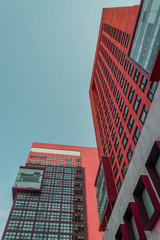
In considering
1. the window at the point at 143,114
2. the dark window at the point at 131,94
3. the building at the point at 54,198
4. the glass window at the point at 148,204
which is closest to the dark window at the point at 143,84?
the dark window at the point at 131,94

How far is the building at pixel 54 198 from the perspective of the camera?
81438 millimetres

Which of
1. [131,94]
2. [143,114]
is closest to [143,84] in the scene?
[131,94]

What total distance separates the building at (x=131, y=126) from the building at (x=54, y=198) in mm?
44169

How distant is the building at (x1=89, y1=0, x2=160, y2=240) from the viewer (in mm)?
16750

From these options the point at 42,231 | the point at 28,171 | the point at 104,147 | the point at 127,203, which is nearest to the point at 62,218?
the point at 42,231

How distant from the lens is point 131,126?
40688 millimetres

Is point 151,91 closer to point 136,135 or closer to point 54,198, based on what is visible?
point 136,135

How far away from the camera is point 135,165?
2003 centimetres

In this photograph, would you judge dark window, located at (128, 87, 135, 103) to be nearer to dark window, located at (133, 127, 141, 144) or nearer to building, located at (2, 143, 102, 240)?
dark window, located at (133, 127, 141, 144)

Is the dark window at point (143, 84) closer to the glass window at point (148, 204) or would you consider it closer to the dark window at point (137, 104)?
the dark window at point (137, 104)

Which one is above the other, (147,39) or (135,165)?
(147,39)

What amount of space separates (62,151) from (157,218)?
4751 inches

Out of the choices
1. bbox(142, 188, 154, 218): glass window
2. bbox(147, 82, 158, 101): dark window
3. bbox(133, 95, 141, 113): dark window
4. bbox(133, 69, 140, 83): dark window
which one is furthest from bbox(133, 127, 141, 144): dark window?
bbox(142, 188, 154, 218): glass window

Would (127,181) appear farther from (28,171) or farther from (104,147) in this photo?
(28,171)
